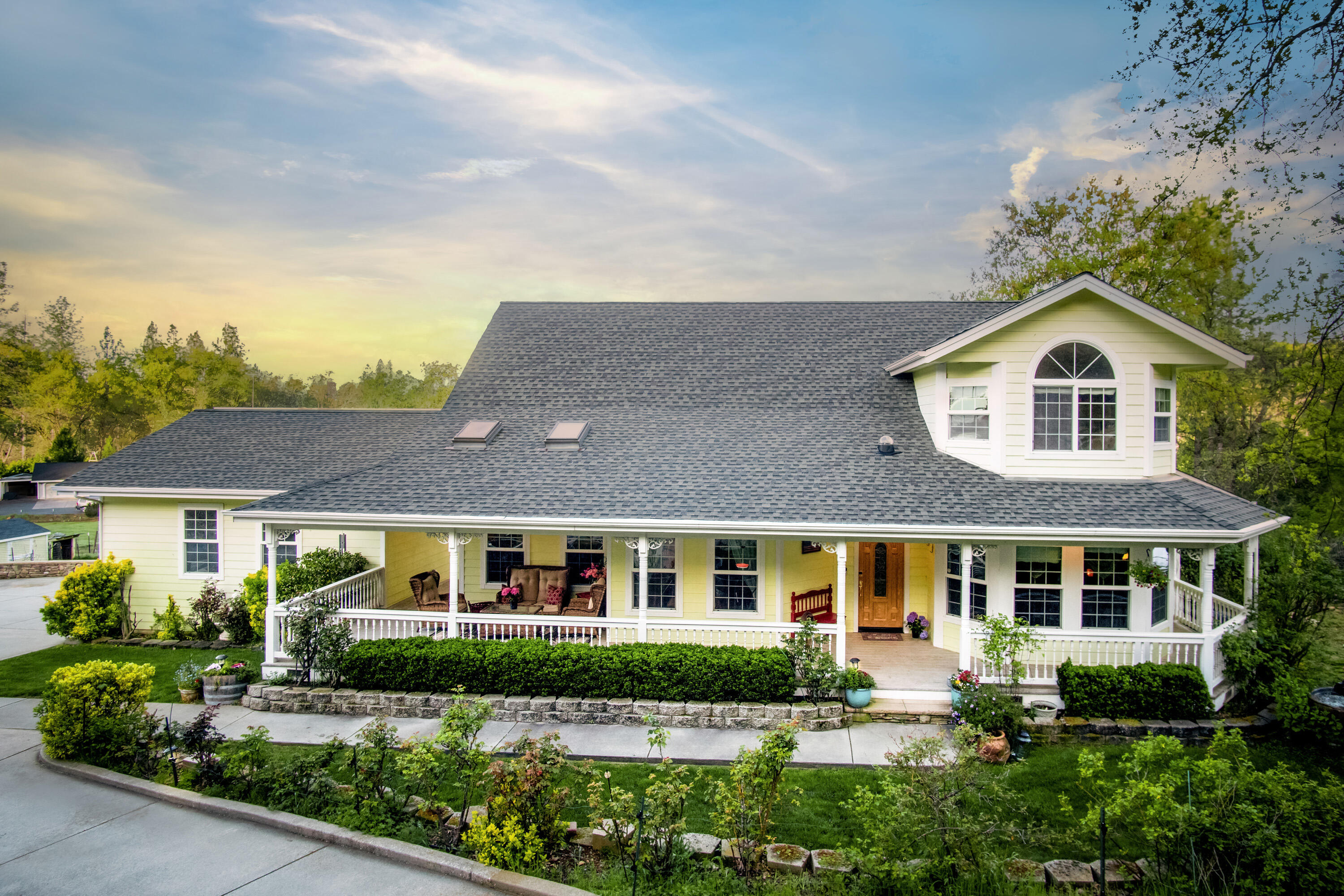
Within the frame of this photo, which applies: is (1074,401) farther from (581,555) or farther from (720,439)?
(581,555)

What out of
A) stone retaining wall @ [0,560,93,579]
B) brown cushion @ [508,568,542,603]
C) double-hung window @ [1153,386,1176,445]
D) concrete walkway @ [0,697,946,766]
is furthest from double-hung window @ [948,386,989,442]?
stone retaining wall @ [0,560,93,579]

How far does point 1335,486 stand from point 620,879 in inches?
1110

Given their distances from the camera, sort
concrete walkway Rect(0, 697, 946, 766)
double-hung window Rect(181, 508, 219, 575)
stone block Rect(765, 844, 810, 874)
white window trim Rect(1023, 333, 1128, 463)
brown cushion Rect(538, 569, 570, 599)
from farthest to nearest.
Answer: double-hung window Rect(181, 508, 219, 575) → brown cushion Rect(538, 569, 570, 599) → white window trim Rect(1023, 333, 1128, 463) → concrete walkway Rect(0, 697, 946, 766) → stone block Rect(765, 844, 810, 874)

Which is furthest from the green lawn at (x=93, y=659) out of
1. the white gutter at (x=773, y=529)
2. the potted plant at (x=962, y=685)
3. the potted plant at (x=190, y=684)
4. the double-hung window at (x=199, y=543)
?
the potted plant at (x=962, y=685)

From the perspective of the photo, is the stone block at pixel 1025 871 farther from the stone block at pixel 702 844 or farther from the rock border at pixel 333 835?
the rock border at pixel 333 835

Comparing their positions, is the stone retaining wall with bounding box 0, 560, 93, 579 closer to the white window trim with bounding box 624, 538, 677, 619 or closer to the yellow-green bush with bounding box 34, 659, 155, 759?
the yellow-green bush with bounding box 34, 659, 155, 759

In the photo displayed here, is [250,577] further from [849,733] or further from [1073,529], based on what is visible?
[1073,529]

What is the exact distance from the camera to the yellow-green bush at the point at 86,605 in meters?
13.9

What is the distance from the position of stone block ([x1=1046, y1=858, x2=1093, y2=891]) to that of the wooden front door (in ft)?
25.1

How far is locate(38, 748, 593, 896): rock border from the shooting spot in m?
5.45

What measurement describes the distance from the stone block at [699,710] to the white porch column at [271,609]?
7407 millimetres

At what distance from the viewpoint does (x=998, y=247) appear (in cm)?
2791

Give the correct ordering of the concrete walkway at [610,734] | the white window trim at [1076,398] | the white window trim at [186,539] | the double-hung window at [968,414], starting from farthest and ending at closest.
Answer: the white window trim at [186,539] < the double-hung window at [968,414] < the white window trim at [1076,398] < the concrete walkway at [610,734]

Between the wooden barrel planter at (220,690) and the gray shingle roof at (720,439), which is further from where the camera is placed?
the gray shingle roof at (720,439)
